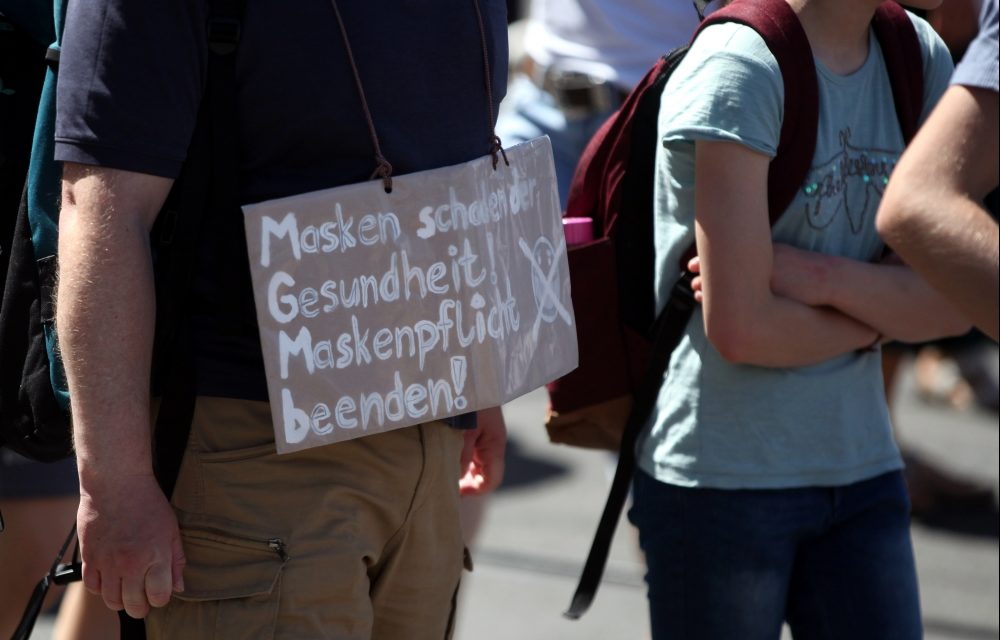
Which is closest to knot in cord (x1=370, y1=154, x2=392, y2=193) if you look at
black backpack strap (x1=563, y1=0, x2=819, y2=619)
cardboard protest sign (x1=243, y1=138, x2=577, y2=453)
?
cardboard protest sign (x1=243, y1=138, x2=577, y2=453)

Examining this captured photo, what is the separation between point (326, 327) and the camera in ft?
5.95

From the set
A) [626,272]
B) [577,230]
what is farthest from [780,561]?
[577,230]

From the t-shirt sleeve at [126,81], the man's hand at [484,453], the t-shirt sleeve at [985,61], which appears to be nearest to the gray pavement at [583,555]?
the man's hand at [484,453]

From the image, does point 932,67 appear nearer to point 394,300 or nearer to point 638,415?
point 638,415

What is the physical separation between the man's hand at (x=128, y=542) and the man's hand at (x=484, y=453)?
72cm

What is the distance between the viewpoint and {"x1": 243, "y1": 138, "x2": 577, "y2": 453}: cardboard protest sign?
1781mm

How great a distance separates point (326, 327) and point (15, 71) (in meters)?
0.70

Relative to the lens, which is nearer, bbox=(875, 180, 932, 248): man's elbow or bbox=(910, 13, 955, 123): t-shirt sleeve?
bbox=(875, 180, 932, 248): man's elbow

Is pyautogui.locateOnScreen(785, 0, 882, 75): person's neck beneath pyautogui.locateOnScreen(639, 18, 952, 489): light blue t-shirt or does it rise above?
above

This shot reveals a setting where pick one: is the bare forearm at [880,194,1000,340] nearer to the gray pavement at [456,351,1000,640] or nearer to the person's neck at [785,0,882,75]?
the person's neck at [785,0,882,75]

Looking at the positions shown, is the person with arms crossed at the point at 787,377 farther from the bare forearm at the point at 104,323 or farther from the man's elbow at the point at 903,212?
the bare forearm at the point at 104,323

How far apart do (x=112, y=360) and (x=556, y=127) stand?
1995mm

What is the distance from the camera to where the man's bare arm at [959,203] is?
4.83 feet

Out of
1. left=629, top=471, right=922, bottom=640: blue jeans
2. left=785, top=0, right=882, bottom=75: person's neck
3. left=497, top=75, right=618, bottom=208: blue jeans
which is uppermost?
left=785, top=0, right=882, bottom=75: person's neck
